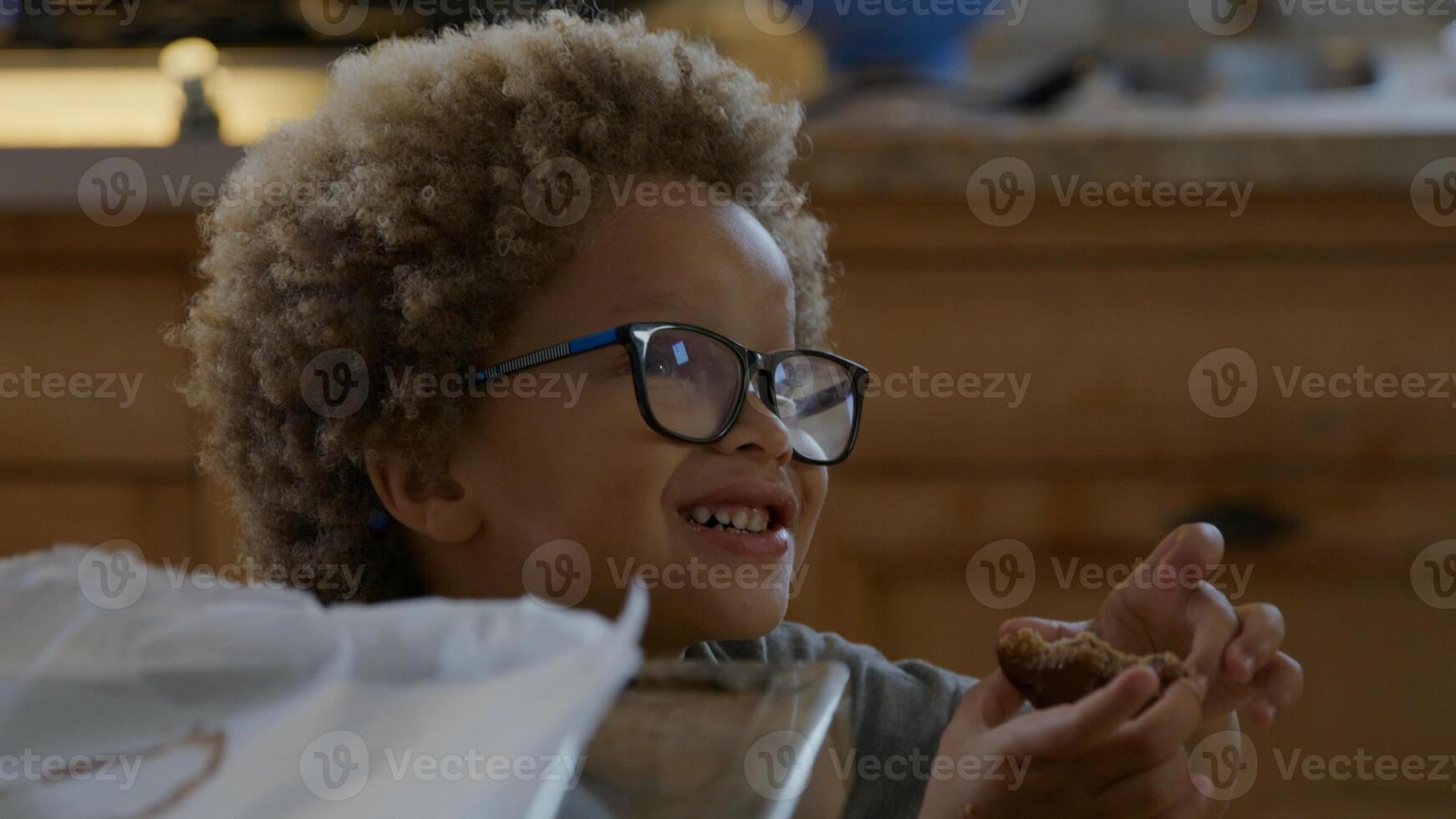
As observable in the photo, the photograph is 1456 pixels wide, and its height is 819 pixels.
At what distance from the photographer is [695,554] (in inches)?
30.0

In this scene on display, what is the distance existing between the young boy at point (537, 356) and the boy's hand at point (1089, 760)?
0.13m

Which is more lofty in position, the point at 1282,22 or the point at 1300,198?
the point at 1282,22

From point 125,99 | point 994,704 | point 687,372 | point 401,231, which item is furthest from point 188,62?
point 994,704

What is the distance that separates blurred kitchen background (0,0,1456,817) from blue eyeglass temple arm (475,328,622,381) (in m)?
0.53

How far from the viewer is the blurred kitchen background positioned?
1277 mm

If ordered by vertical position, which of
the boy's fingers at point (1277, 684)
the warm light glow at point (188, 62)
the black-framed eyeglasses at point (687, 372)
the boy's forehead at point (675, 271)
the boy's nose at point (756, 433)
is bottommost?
the boy's fingers at point (1277, 684)

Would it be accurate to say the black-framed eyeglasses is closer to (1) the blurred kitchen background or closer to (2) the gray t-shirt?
(2) the gray t-shirt

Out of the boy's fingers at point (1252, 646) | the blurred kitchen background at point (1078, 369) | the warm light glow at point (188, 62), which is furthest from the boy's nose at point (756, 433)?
the warm light glow at point (188, 62)

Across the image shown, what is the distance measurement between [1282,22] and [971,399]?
3.09 feet

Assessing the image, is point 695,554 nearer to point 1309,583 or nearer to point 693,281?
point 693,281

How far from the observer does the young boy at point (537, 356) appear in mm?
769

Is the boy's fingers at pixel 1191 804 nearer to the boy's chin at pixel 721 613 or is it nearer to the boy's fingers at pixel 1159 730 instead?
the boy's fingers at pixel 1159 730

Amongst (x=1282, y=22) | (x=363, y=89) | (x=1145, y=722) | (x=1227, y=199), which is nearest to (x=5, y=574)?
(x=1145, y=722)

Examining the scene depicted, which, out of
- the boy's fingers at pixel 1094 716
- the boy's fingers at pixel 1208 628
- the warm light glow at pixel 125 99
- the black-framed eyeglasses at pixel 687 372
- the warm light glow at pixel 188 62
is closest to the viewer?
the boy's fingers at pixel 1094 716
